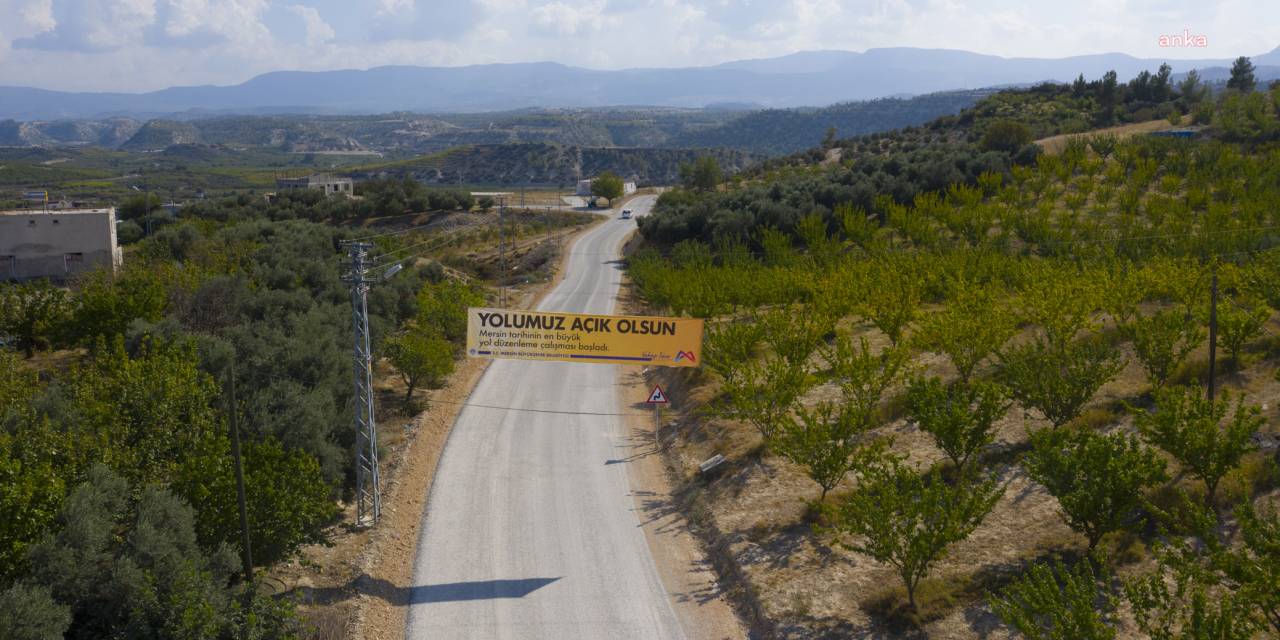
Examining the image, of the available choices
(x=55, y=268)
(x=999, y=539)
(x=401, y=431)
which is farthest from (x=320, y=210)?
(x=999, y=539)

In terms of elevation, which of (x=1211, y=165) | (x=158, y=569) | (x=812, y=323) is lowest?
(x=158, y=569)

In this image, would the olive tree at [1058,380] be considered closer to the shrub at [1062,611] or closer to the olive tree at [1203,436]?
the olive tree at [1203,436]

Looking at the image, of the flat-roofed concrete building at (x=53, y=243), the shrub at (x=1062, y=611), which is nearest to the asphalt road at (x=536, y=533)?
the shrub at (x=1062, y=611)

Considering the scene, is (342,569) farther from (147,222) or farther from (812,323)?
(147,222)

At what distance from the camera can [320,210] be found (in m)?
91.4

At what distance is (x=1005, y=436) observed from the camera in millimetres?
21844

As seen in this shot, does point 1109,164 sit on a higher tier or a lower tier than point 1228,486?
higher

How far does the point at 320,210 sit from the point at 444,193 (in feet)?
48.7

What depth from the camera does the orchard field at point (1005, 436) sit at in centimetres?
1412

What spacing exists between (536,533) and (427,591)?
3.29 meters

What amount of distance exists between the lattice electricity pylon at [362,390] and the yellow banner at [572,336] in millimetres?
2996

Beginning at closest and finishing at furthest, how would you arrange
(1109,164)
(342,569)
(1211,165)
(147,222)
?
(342,569), (1211,165), (1109,164), (147,222)

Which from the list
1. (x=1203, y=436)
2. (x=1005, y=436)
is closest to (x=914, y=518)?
(x=1203, y=436)

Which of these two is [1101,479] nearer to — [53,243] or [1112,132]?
[53,243]
